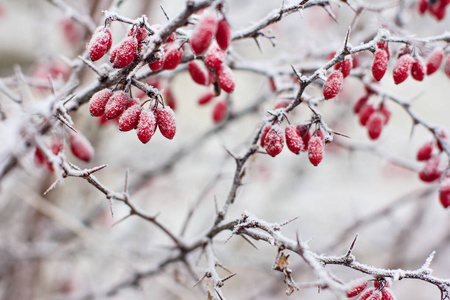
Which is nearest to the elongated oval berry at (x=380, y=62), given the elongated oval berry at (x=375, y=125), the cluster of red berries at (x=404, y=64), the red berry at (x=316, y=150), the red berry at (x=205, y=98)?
the cluster of red berries at (x=404, y=64)

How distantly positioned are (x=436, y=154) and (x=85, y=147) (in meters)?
1.32

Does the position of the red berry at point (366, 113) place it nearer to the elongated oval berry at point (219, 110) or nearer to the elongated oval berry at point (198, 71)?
→ the elongated oval berry at point (198, 71)

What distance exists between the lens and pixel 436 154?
1.60 meters

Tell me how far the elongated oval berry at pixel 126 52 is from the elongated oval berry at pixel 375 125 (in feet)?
3.08

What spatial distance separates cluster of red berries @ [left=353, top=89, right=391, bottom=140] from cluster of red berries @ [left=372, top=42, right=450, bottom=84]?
256 millimetres

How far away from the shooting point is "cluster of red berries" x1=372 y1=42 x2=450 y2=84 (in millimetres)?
1168

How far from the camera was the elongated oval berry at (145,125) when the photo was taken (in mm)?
1056

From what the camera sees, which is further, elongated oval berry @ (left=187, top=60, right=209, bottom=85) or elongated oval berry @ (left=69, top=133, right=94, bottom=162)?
elongated oval berry @ (left=69, top=133, right=94, bottom=162)

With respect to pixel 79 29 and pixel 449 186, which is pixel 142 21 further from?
pixel 79 29

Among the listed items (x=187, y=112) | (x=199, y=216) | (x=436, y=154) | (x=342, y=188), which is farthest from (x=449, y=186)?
(x=187, y=112)

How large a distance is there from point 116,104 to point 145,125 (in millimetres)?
100

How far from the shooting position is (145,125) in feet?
3.47

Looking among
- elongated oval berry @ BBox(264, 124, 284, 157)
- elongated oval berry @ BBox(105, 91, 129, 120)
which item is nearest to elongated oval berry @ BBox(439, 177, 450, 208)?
elongated oval berry @ BBox(264, 124, 284, 157)

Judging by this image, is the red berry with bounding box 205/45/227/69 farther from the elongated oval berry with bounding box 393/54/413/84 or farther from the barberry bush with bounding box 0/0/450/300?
the elongated oval berry with bounding box 393/54/413/84
